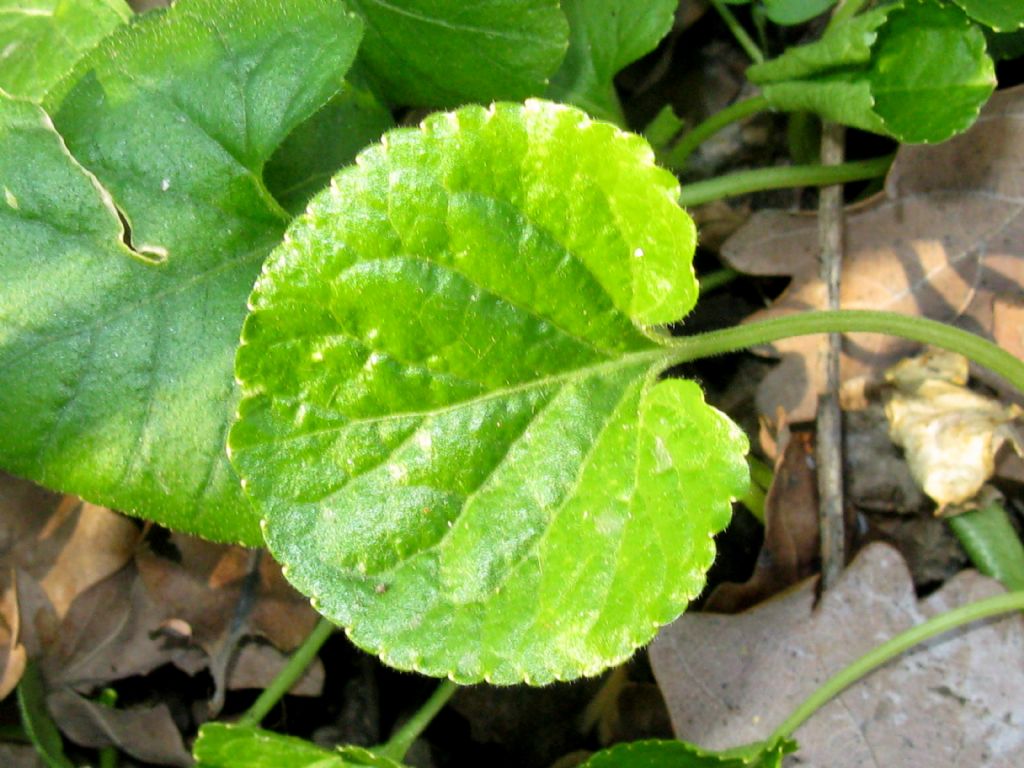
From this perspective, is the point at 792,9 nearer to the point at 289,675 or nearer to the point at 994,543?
the point at 994,543

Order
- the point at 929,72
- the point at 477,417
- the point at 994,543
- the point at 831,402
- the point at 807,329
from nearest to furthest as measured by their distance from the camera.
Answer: the point at 477,417, the point at 807,329, the point at 929,72, the point at 994,543, the point at 831,402

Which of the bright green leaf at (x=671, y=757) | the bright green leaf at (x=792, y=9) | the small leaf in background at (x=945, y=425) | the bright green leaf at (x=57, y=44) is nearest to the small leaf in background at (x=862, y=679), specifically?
the small leaf in background at (x=945, y=425)

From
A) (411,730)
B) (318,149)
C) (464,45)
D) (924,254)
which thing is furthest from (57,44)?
(924,254)

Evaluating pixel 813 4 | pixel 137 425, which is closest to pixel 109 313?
pixel 137 425

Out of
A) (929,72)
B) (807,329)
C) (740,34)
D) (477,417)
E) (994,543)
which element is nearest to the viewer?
(477,417)

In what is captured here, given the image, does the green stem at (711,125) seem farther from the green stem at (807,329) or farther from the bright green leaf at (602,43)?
the green stem at (807,329)

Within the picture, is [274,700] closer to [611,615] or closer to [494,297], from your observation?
[611,615]

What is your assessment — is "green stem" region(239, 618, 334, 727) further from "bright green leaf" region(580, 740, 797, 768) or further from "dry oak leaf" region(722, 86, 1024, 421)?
"dry oak leaf" region(722, 86, 1024, 421)

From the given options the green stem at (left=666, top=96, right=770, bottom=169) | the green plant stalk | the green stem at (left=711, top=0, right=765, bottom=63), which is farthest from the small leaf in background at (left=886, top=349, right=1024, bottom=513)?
the green stem at (left=711, top=0, right=765, bottom=63)
